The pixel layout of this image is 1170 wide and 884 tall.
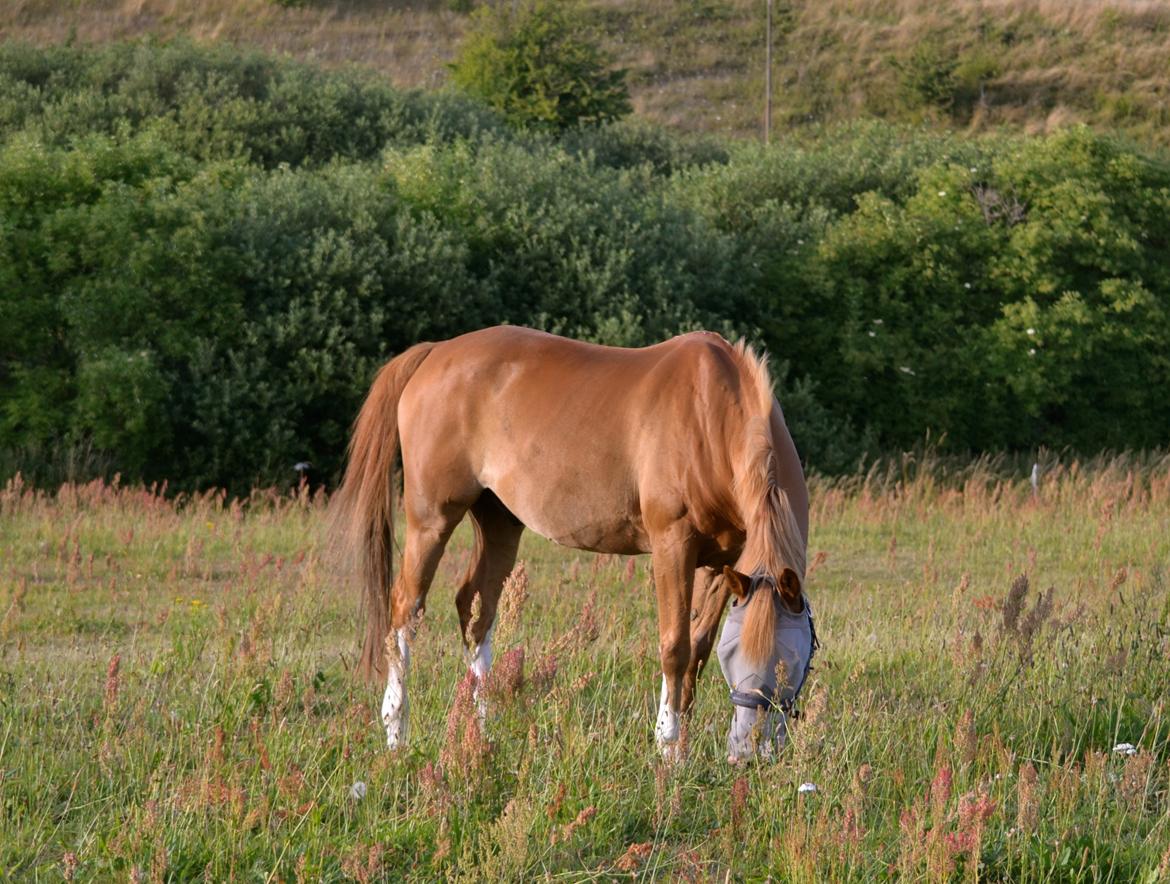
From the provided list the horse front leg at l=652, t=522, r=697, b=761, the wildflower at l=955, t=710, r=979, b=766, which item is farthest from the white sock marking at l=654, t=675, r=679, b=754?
the wildflower at l=955, t=710, r=979, b=766

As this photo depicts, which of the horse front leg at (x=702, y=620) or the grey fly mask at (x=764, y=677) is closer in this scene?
the grey fly mask at (x=764, y=677)

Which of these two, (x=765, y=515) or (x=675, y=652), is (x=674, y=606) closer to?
(x=675, y=652)

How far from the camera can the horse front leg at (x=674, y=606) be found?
198 inches

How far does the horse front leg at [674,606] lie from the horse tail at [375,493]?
4.78 feet

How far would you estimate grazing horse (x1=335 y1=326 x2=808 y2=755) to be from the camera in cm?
492

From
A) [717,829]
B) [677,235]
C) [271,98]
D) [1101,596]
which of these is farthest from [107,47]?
[717,829]

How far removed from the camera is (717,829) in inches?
157

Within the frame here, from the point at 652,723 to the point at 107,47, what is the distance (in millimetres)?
26602

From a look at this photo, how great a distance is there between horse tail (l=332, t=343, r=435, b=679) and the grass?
0.78ft

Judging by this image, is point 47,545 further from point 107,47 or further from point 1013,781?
point 107,47

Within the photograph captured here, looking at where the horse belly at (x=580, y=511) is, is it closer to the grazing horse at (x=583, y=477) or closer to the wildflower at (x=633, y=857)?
the grazing horse at (x=583, y=477)

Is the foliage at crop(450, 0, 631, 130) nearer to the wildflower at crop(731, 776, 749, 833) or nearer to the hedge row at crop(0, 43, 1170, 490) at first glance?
the hedge row at crop(0, 43, 1170, 490)

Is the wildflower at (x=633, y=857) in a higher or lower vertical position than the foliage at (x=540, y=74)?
lower

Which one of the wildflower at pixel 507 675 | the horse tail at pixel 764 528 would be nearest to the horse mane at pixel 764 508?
the horse tail at pixel 764 528
